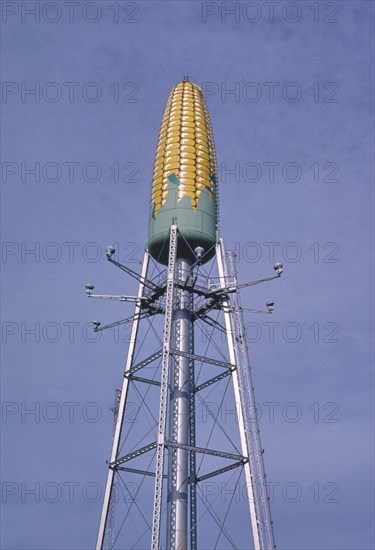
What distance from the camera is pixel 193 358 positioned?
34344 mm

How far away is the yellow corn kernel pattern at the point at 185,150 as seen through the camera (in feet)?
125

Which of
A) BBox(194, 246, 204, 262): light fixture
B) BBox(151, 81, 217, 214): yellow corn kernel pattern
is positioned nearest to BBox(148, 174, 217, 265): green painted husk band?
BBox(151, 81, 217, 214): yellow corn kernel pattern

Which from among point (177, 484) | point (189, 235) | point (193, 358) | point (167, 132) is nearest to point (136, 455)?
point (177, 484)

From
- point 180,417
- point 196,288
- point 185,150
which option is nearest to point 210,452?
point 180,417

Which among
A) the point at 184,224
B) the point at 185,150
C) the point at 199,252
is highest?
the point at 185,150

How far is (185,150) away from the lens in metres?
38.9

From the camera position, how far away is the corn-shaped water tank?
3733cm

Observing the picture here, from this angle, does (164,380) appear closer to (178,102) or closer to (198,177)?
(198,177)

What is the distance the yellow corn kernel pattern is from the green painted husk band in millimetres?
265

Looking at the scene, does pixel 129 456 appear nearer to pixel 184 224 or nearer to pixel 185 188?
pixel 184 224

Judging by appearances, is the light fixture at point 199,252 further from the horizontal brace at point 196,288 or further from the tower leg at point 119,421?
the tower leg at point 119,421

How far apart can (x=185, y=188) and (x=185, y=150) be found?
7.50 feet

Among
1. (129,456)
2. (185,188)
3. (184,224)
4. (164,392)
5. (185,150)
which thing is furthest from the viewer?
(185,150)

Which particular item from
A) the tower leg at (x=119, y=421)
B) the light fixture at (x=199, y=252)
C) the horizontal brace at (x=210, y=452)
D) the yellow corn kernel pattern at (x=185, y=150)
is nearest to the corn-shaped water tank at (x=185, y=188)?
the yellow corn kernel pattern at (x=185, y=150)
